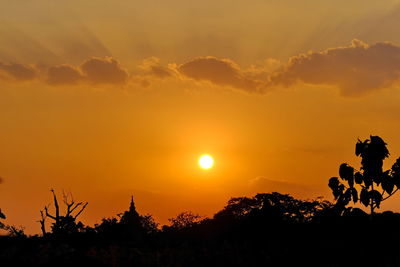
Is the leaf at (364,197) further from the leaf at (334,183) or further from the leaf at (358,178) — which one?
the leaf at (334,183)

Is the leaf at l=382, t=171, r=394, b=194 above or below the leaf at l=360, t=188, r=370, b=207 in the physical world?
above

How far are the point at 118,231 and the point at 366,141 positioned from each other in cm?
6012

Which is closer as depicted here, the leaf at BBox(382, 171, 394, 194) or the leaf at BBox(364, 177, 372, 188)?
the leaf at BBox(382, 171, 394, 194)

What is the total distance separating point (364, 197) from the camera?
86.6 feet

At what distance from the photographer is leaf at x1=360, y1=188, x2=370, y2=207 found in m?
26.2

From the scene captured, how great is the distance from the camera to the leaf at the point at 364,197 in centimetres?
2623

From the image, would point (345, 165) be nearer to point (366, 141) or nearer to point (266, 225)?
point (366, 141)

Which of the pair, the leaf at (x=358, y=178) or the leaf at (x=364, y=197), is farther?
the leaf at (x=358, y=178)

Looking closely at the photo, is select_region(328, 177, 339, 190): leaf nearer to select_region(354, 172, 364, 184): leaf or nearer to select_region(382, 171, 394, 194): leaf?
select_region(354, 172, 364, 184): leaf

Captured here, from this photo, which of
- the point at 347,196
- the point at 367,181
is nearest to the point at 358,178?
the point at 367,181

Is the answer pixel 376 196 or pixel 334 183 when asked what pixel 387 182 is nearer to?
pixel 376 196

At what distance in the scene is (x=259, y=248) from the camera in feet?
78.6

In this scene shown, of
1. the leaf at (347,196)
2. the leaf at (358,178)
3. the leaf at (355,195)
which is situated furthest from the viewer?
the leaf at (358,178)

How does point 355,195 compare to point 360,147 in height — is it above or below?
below
